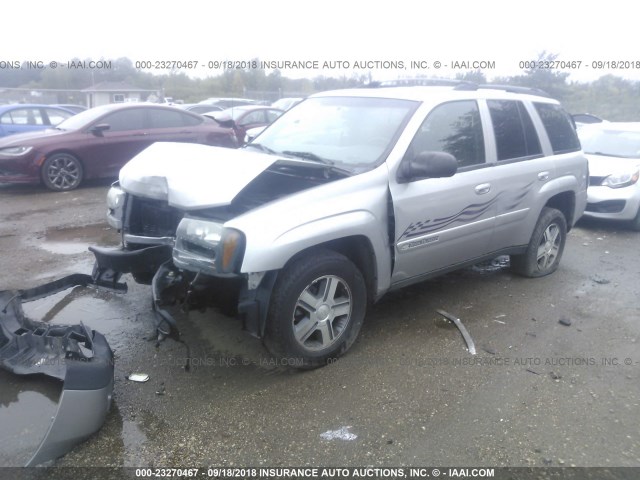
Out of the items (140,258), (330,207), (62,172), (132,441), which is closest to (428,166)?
(330,207)

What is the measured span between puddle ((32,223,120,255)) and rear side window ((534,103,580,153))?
4.84 metres

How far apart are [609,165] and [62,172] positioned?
Result: 8.81m

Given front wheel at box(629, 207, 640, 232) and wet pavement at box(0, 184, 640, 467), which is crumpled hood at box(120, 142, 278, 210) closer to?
wet pavement at box(0, 184, 640, 467)

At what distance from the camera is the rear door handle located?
4262 millimetres

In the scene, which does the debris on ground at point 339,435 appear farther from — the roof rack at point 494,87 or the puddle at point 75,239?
the puddle at point 75,239

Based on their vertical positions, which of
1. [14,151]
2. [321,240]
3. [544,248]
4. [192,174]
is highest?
[192,174]

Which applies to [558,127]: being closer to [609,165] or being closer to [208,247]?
[609,165]

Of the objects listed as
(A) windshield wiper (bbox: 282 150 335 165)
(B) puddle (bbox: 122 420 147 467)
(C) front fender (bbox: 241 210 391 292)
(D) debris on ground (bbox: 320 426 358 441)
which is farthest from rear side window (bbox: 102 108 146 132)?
(D) debris on ground (bbox: 320 426 358 441)

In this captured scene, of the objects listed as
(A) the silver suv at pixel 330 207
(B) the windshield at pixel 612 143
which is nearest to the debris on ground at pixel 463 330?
(A) the silver suv at pixel 330 207

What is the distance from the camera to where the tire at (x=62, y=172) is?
29.7 ft

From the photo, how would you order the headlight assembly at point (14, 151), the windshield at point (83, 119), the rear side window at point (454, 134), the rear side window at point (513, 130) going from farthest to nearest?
the windshield at point (83, 119)
the headlight assembly at point (14, 151)
the rear side window at point (513, 130)
the rear side window at point (454, 134)

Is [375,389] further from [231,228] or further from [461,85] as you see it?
[461,85]

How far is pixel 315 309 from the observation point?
3410 mm

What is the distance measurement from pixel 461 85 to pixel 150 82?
37106 millimetres
